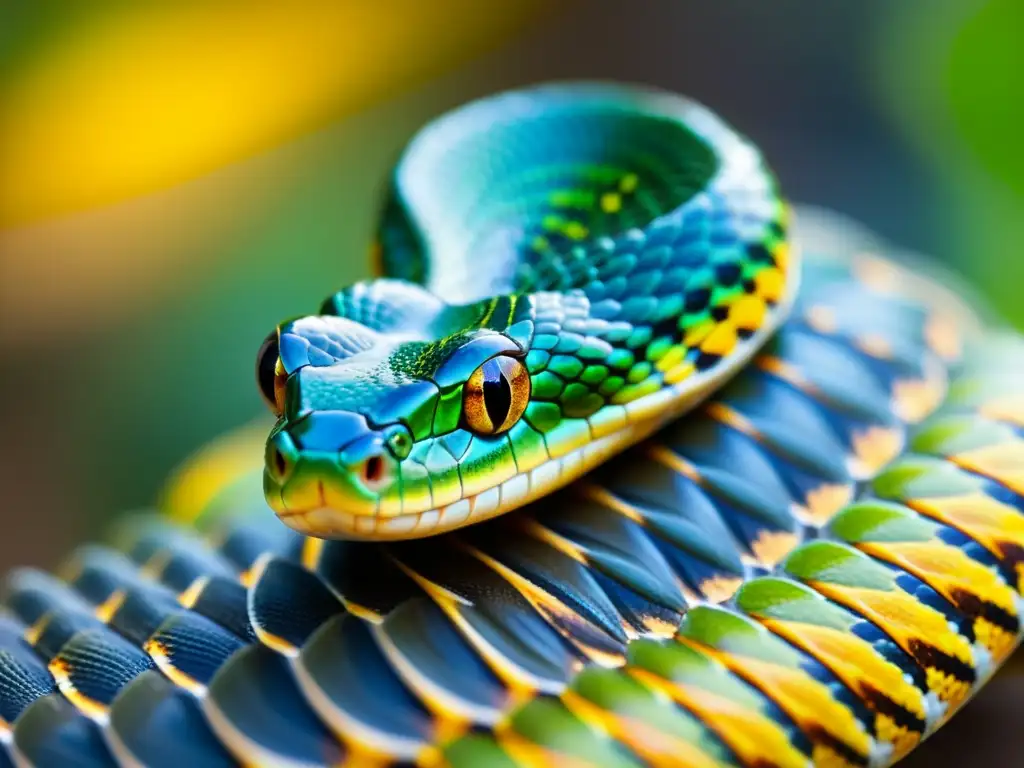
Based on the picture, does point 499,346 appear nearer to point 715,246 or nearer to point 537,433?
point 537,433

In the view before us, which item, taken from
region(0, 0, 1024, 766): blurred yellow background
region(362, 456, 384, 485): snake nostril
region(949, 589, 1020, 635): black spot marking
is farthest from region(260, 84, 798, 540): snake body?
region(0, 0, 1024, 766): blurred yellow background

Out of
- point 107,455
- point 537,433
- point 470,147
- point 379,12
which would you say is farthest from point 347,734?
point 379,12

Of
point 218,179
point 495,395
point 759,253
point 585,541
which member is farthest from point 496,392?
point 218,179

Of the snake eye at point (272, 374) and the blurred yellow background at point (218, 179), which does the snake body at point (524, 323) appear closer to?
the snake eye at point (272, 374)

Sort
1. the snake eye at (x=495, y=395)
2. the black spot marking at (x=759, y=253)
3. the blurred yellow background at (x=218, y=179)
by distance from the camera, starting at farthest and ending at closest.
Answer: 1. the blurred yellow background at (x=218, y=179)
2. the black spot marking at (x=759, y=253)
3. the snake eye at (x=495, y=395)

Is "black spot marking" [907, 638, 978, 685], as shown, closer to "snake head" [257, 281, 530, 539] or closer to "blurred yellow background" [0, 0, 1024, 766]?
"snake head" [257, 281, 530, 539]

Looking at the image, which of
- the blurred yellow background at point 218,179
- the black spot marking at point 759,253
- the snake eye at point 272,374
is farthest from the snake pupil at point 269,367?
A: the blurred yellow background at point 218,179
